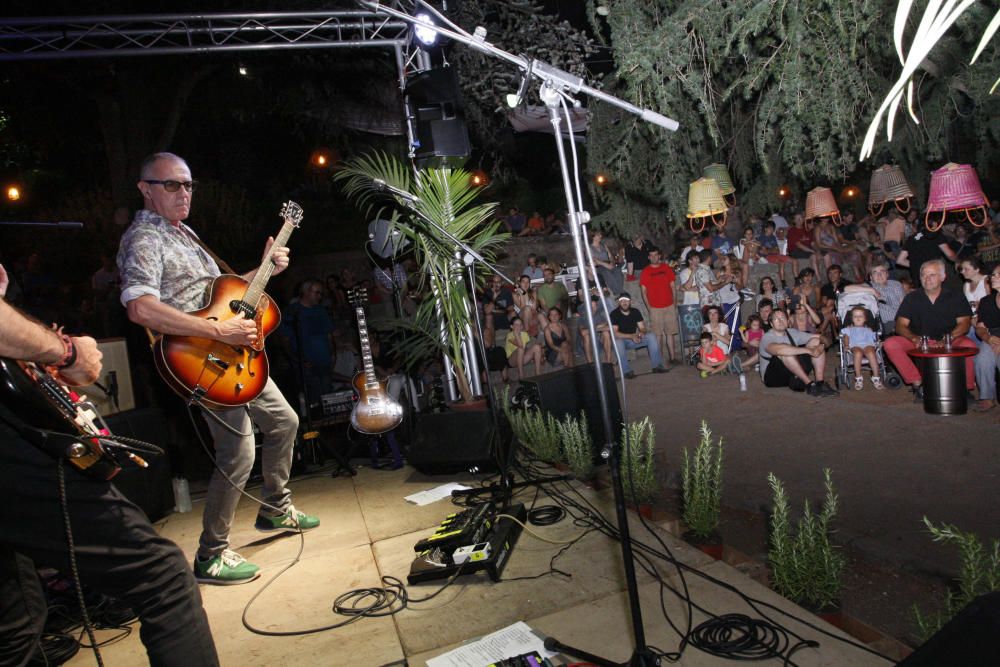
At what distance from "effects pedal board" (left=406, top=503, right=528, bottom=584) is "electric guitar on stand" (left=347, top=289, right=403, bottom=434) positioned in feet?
6.43

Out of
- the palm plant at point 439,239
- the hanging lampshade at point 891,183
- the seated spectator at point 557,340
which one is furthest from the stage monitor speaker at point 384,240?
the hanging lampshade at point 891,183

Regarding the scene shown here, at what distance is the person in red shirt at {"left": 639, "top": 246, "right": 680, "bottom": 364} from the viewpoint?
9.98 m

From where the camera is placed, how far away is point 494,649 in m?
2.24

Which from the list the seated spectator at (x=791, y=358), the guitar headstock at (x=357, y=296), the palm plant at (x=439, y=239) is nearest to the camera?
the palm plant at (x=439, y=239)

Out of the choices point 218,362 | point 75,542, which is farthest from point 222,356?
point 75,542

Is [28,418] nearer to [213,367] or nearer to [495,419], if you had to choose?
[213,367]

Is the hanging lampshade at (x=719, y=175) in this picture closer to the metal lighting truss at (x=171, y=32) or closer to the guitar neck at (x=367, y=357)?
the guitar neck at (x=367, y=357)

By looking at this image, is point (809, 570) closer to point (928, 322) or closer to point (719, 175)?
point (719, 175)

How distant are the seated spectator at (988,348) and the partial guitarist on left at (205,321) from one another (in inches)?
252

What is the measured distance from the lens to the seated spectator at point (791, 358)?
24.2 feet

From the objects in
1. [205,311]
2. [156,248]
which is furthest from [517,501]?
[156,248]

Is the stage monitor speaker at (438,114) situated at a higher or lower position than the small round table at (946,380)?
higher

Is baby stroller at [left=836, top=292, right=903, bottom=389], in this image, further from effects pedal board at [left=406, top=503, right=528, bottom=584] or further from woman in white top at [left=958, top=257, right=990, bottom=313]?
effects pedal board at [left=406, top=503, right=528, bottom=584]

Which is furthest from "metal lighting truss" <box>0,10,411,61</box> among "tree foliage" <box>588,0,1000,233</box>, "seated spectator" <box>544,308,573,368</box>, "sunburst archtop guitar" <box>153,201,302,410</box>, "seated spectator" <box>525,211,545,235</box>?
"seated spectator" <box>525,211,545,235</box>
